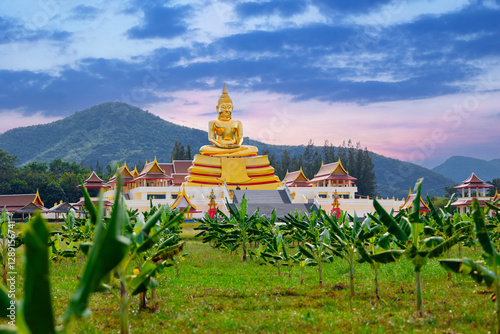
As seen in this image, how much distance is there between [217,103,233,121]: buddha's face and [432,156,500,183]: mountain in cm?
14186

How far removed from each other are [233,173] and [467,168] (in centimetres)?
14951

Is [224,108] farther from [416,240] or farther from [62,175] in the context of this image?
[416,240]

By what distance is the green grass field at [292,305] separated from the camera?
302 inches

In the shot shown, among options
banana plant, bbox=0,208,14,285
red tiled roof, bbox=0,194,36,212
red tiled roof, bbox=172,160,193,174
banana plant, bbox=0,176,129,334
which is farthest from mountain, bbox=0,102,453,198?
banana plant, bbox=0,176,129,334

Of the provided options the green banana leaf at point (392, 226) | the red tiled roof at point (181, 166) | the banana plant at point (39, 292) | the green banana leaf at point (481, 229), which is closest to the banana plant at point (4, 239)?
the green banana leaf at point (392, 226)

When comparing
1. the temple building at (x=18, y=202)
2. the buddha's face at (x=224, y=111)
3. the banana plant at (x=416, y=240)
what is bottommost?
the banana plant at (x=416, y=240)

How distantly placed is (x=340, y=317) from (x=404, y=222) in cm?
202

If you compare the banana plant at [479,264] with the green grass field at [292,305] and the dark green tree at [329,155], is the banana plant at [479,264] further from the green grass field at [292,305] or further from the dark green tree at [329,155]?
the dark green tree at [329,155]

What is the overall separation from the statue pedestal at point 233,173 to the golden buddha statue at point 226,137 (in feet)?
2.44

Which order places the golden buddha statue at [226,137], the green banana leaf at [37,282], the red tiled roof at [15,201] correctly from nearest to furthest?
the green banana leaf at [37,282], the red tiled roof at [15,201], the golden buddha statue at [226,137]

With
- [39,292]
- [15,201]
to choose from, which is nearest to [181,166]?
[15,201]

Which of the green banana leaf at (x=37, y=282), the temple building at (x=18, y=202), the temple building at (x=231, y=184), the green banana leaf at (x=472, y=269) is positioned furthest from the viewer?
the temple building at (x=18, y=202)

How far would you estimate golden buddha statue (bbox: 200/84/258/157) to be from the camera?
46.9 m

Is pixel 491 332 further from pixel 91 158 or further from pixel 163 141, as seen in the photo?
pixel 163 141
